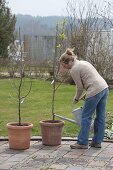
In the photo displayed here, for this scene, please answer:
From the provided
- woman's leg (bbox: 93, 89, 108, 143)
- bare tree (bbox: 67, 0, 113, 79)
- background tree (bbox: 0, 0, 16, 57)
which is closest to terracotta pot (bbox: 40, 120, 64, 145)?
woman's leg (bbox: 93, 89, 108, 143)

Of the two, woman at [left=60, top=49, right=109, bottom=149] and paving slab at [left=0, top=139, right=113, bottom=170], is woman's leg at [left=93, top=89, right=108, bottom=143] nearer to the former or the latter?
woman at [left=60, top=49, right=109, bottom=149]

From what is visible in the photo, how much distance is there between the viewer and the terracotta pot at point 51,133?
6930mm

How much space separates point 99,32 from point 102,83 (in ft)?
34.3

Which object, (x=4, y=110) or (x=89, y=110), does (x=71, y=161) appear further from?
(x=4, y=110)

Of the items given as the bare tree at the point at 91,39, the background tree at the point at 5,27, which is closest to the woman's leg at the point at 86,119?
the bare tree at the point at 91,39

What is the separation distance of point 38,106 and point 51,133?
4816 millimetres

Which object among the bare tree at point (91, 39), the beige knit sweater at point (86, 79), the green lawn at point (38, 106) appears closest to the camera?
the beige knit sweater at point (86, 79)

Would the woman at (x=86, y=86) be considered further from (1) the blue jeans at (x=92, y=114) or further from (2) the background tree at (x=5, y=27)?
(2) the background tree at (x=5, y=27)

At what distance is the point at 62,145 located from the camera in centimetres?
699

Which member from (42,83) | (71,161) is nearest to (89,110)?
(71,161)

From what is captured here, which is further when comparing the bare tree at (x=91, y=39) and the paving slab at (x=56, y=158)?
the bare tree at (x=91, y=39)

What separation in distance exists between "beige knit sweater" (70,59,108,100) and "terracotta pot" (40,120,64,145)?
2.50ft

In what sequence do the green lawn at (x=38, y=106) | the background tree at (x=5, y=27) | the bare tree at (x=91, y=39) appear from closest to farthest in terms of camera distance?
the green lawn at (x=38, y=106) < the bare tree at (x=91, y=39) < the background tree at (x=5, y=27)

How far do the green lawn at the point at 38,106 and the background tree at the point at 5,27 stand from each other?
23.1ft
